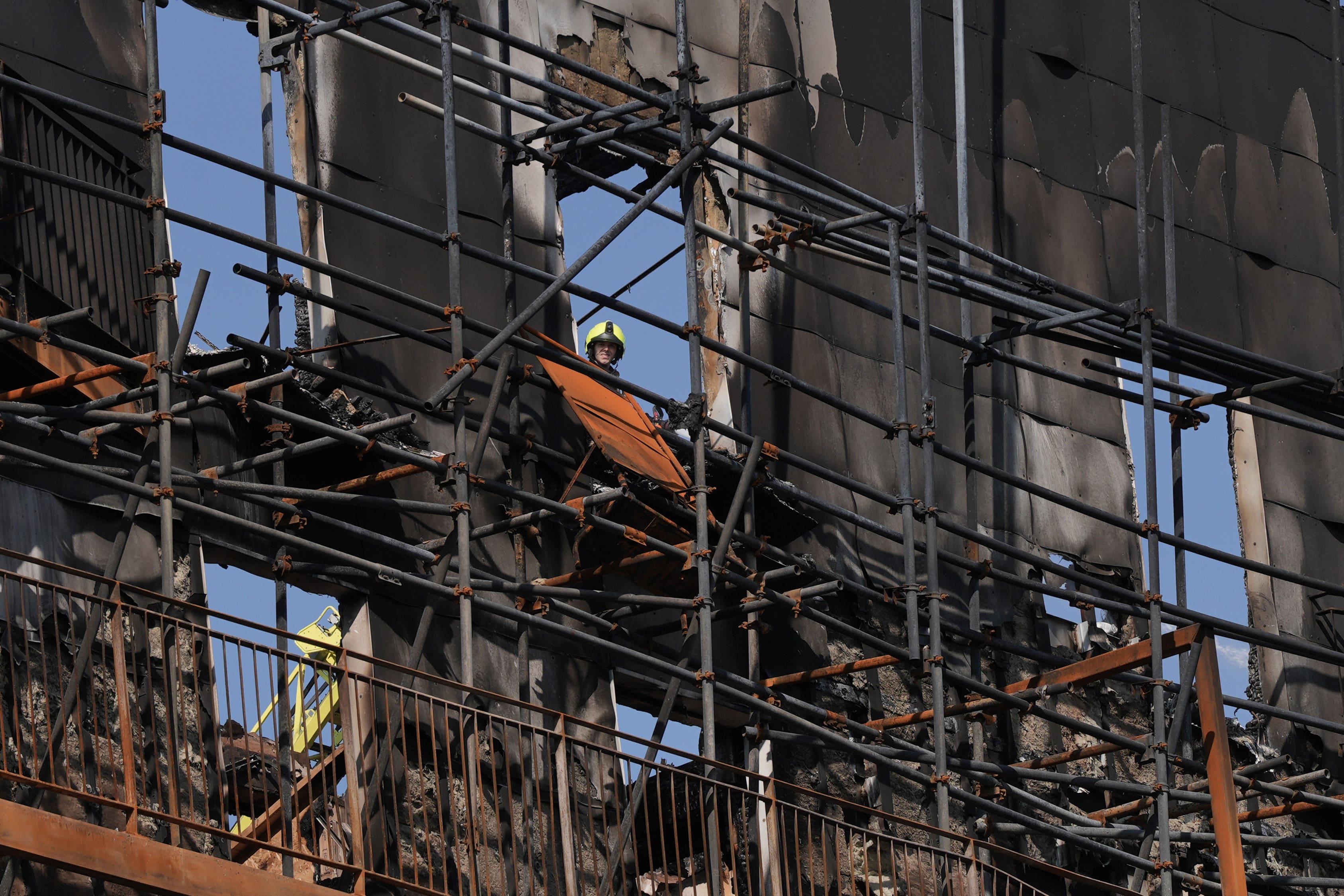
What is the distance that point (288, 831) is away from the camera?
37.5ft

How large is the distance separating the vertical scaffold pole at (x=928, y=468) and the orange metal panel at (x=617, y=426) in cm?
163

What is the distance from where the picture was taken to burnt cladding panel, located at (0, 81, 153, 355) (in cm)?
1280

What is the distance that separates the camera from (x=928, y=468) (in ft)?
49.4

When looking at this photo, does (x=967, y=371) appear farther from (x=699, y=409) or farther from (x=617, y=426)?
(x=617, y=426)

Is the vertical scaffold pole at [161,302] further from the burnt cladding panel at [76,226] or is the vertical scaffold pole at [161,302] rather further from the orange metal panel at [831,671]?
the orange metal panel at [831,671]

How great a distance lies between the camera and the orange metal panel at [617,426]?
13.9 meters

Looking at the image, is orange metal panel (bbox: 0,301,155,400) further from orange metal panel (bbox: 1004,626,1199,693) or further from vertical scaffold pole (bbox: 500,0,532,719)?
orange metal panel (bbox: 1004,626,1199,693)

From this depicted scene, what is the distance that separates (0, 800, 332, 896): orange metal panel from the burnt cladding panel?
12.2 ft

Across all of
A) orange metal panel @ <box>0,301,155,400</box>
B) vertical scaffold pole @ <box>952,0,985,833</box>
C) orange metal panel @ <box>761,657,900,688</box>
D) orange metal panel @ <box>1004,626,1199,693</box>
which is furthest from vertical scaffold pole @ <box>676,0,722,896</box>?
orange metal panel @ <box>0,301,155,400</box>

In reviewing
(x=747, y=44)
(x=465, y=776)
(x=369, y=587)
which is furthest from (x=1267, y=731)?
(x=465, y=776)

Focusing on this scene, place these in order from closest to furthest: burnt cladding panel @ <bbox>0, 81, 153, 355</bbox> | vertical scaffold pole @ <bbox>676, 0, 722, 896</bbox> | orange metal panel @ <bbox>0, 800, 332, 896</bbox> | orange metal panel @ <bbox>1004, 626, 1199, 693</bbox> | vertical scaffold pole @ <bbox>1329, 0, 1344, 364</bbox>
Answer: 1. orange metal panel @ <bbox>0, 800, 332, 896</bbox>
2. burnt cladding panel @ <bbox>0, 81, 153, 355</bbox>
3. vertical scaffold pole @ <bbox>676, 0, 722, 896</bbox>
4. orange metal panel @ <bbox>1004, 626, 1199, 693</bbox>
5. vertical scaffold pole @ <bbox>1329, 0, 1344, 364</bbox>

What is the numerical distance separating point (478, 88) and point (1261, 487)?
8.41 meters

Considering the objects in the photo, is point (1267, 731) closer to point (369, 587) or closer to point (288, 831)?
point (369, 587)

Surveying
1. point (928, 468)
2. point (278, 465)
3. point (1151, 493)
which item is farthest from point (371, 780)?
point (1151, 493)
